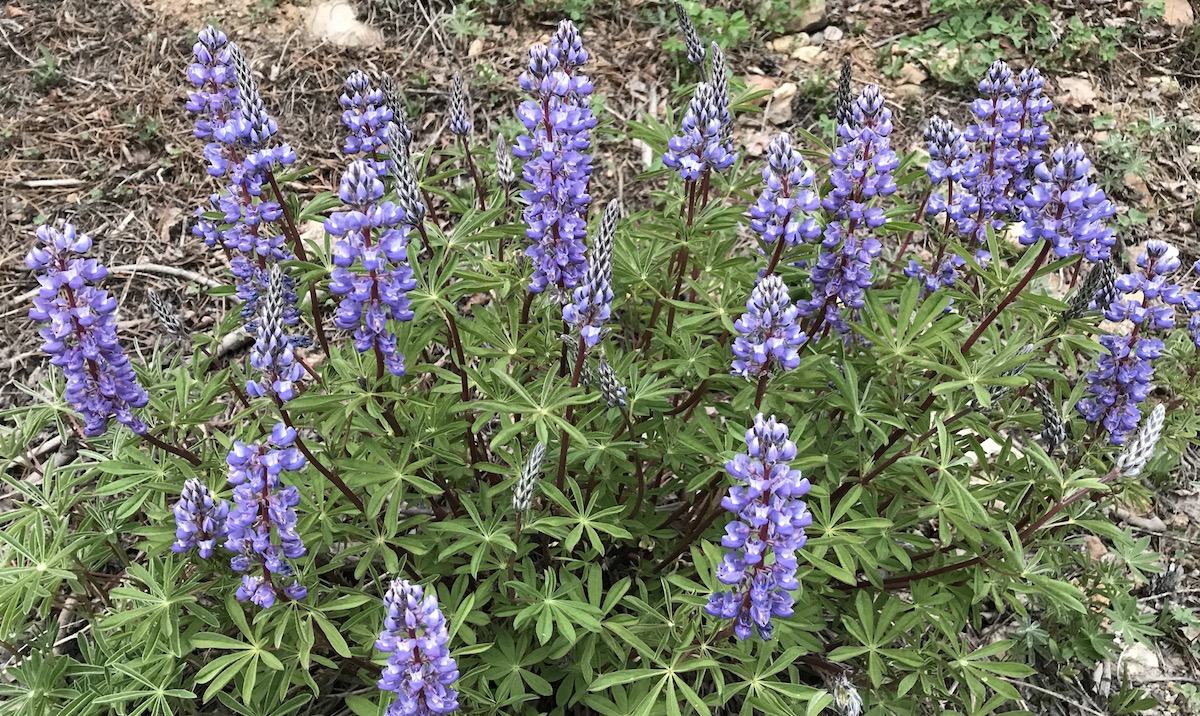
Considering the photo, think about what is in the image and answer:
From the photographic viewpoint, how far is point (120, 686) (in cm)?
354

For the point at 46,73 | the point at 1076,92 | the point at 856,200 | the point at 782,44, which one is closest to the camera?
the point at 856,200

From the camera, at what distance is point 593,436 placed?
379 cm

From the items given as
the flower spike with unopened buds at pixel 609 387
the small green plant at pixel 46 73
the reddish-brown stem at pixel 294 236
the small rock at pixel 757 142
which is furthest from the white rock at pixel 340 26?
the flower spike with unopened buds at pixel 609 387

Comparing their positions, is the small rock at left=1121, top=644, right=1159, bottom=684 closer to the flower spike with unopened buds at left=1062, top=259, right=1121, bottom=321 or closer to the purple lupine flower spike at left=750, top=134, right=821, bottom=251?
the flower spike with unopened buds at left=1062, top=259, right=1121, bottom=321

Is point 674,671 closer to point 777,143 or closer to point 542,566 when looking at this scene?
point 542,566

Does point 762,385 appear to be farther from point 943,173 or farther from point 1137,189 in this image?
point 1137,189

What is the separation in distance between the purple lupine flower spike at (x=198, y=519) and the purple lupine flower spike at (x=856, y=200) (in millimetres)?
2477

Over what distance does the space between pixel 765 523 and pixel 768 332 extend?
747 mm

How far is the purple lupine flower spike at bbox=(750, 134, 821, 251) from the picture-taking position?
11.0ft

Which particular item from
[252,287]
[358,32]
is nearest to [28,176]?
[358,32]

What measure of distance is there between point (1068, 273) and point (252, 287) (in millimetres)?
5513

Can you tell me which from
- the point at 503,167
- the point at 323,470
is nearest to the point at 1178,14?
the point at 503,167


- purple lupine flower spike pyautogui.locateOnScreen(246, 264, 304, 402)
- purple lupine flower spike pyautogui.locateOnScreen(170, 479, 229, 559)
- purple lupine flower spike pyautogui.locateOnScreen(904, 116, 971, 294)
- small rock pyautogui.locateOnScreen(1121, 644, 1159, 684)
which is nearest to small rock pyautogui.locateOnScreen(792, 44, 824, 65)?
purple lupine flower spike pyautogui.locateOnScreen(904, 116, 971, 294)

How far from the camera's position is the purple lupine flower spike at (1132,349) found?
3537 mm
